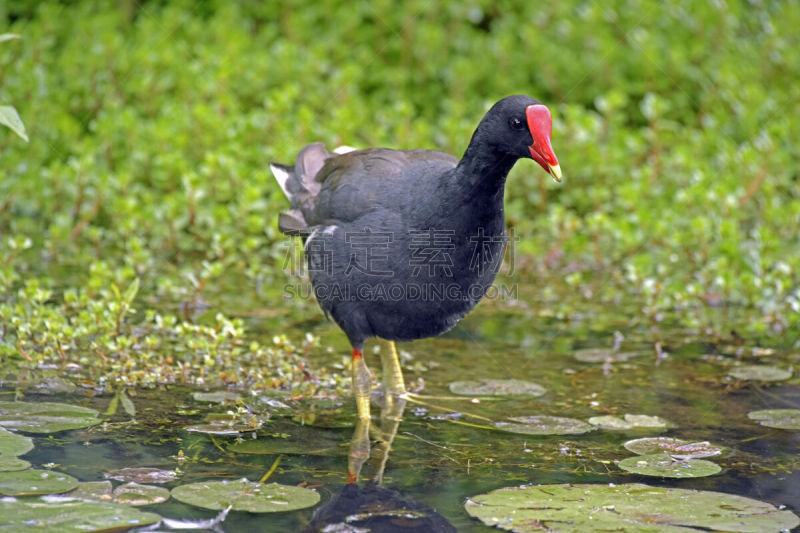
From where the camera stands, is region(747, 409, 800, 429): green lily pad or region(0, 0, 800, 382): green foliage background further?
region(0, 0, 800, 382): green foliage background

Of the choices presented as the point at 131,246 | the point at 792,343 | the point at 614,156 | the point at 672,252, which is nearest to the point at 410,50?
the point at 614,156

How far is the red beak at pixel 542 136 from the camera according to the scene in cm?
366

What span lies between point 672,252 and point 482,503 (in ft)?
11.3

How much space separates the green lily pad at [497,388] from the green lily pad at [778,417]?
2.99ft

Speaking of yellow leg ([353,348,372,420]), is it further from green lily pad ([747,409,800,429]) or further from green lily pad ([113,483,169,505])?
green lily pad ([747,409,800,429])

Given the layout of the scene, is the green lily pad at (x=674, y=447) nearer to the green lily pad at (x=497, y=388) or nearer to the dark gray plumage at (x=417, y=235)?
the green lily pad at (x=497, y=388)

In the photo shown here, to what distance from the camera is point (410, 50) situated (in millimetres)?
8773

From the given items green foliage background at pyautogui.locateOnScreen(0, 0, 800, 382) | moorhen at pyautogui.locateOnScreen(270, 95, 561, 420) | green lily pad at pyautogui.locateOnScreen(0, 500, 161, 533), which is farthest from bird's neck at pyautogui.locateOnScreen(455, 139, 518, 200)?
green lily pad at pyautogui.locateOnScreen(0, 500, 161, 533)

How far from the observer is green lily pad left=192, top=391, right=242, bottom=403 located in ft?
13.6

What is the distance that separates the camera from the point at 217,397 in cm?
416

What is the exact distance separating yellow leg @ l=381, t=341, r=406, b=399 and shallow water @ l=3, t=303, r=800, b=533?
0.16 meters

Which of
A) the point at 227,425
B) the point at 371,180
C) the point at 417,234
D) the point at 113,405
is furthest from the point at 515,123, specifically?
the point at 113,405

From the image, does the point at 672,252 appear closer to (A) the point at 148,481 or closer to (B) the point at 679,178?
(B) the point at 679,178

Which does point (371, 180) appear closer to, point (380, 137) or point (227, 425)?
point (227, 425)
